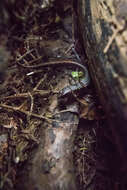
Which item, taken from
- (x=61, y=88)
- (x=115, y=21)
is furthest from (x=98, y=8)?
(x=61, y=88)

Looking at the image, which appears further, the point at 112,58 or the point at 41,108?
the point at 41,108

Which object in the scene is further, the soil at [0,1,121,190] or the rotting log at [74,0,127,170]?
the soil at [0,1,121,190]

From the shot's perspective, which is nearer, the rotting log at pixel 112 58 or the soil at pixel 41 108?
the rotting log at pixel 112 58

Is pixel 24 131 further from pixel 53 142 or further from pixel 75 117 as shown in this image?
pixel 75 117

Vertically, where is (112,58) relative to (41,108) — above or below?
above
